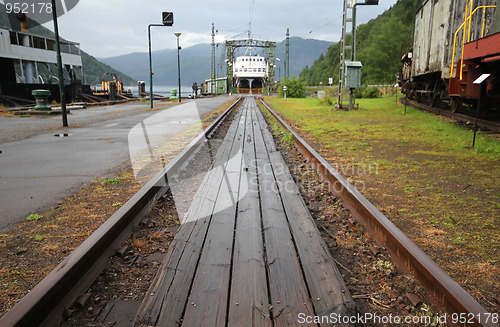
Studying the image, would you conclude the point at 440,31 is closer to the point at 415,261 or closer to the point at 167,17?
the point at 415,261

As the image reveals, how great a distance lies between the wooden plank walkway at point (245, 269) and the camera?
2266mm

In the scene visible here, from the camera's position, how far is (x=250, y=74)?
67.2 m

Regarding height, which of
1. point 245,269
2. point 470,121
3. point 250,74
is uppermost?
point 250,74

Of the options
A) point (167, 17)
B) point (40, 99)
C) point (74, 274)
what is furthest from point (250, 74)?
point (74, 274)

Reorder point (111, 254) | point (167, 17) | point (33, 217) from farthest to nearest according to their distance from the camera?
point (167, 17), point (33, 217), point (111, 254)

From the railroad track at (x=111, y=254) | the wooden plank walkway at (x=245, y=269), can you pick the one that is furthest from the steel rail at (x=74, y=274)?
the wooden plank walkway at (x=245, y=269)

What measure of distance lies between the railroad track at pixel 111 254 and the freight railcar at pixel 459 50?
6.53 m

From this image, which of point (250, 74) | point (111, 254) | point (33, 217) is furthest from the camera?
point (250, 74)

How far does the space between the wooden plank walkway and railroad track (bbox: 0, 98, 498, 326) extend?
20.2 inches

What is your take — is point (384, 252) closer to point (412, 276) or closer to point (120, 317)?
point (412, 276)

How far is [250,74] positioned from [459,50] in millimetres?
58669

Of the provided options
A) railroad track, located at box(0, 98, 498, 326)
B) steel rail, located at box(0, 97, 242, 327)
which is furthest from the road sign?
steel rail, located at box(0, 97, 242, 327)

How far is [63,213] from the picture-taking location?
3.97 meters

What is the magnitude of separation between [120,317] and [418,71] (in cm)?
1790
